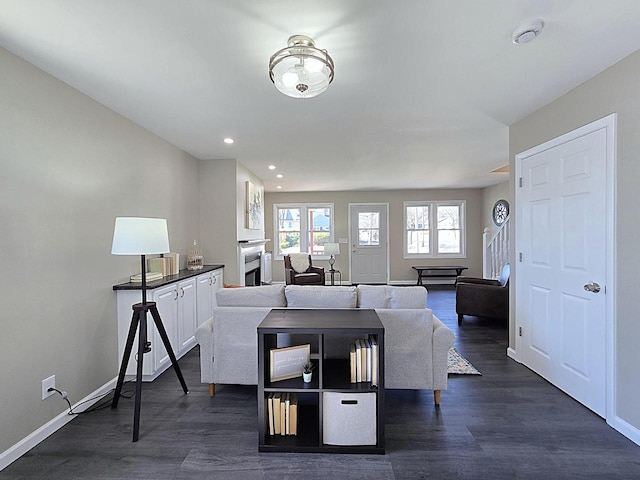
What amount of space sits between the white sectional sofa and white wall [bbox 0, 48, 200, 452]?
880 millimetres

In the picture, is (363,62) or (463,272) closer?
(363,62)

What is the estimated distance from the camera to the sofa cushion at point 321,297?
8.43ft

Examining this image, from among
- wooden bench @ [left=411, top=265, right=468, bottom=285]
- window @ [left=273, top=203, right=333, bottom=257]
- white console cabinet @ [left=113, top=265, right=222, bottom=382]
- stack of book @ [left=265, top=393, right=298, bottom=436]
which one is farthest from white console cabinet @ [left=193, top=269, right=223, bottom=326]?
wooden bench @ [left=411, top=265, right=468, bottom=285]

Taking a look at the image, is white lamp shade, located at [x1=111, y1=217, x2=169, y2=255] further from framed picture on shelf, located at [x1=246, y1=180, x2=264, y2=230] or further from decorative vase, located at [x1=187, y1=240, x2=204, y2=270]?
framed picture on shelf, located at [x1=246, y1=180, x2=264, y2=230]

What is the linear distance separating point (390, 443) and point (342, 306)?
0.97m

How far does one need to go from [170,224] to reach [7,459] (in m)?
2.47

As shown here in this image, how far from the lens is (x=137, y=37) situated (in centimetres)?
176

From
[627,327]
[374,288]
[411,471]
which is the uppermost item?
[374,288]

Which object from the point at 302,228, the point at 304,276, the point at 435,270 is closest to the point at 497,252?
the point at 435,270

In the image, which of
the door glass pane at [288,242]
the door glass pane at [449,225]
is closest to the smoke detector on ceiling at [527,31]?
the door glass pane at [449,225]

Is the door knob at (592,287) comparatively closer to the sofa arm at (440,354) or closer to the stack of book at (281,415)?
the sofa arm at (440,354)

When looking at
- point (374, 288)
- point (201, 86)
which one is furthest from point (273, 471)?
point (201, 86)

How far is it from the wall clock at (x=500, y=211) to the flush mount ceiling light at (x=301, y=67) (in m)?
6.24

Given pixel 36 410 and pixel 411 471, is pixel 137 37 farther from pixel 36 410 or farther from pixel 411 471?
pixel 411 471
